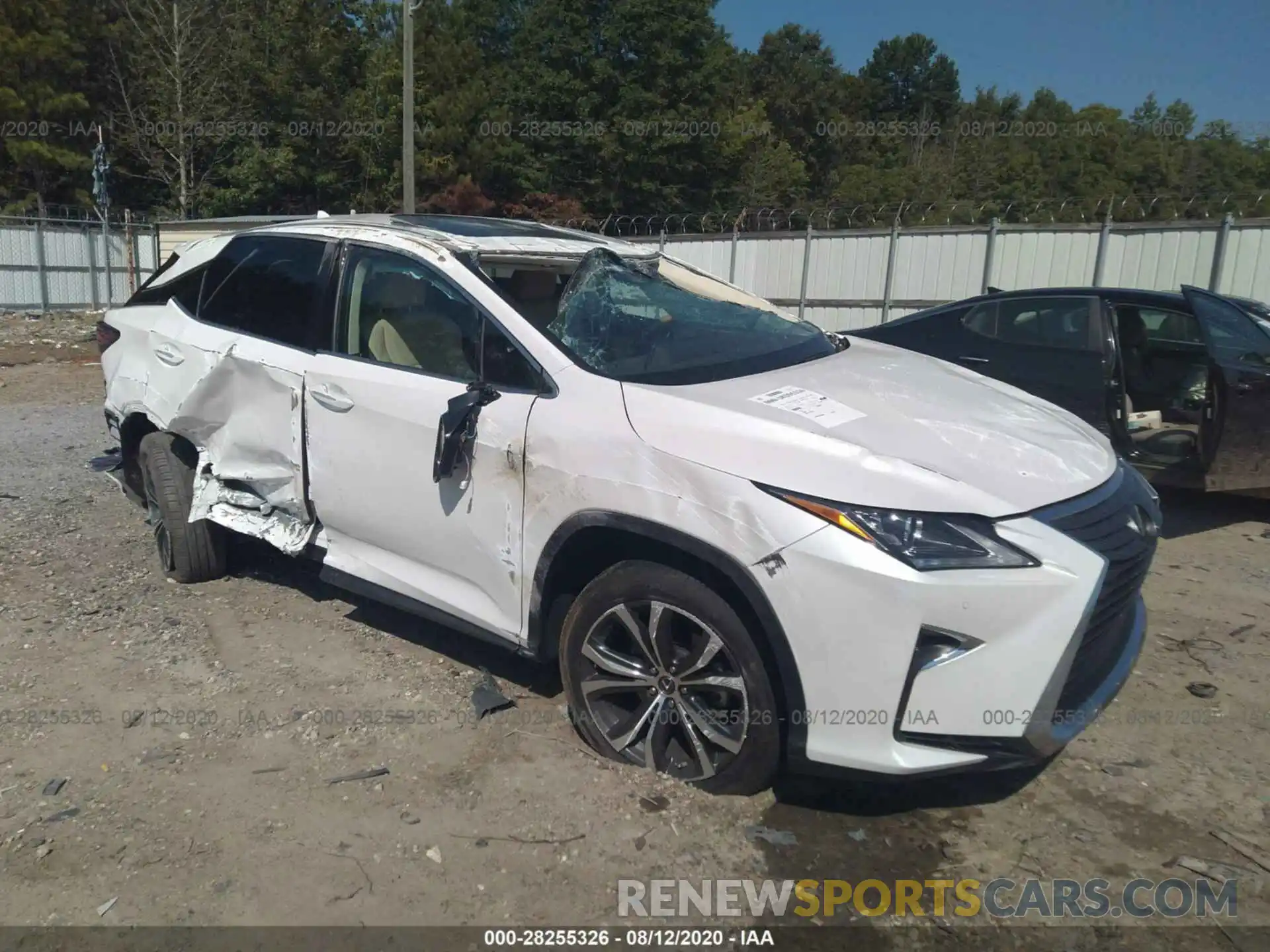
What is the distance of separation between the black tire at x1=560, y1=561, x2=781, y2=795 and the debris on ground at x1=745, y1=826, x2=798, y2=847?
0.11 meters

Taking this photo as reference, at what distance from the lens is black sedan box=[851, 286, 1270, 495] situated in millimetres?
5605

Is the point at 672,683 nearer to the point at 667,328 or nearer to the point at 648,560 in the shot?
the point at 648,560

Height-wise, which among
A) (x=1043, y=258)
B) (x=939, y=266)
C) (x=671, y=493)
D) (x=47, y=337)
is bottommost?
(x=47, y=337)

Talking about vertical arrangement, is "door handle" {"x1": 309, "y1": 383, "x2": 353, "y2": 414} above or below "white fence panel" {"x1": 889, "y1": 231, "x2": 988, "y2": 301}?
below

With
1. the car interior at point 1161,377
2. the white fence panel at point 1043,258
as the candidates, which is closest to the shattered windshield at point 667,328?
the car interior at point 1161,377

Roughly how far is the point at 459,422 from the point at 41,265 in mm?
22932

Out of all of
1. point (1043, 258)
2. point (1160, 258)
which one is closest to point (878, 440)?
point (1160, 258)

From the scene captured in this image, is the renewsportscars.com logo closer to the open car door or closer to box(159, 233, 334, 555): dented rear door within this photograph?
box(159, 233, 334, 555): dented rear door

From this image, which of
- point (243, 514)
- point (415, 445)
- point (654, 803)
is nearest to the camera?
point (654, 803)

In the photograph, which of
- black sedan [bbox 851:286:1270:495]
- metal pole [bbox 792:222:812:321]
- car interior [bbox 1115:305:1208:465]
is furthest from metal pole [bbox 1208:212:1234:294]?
black sedan [bbox 851:286:1270:495]

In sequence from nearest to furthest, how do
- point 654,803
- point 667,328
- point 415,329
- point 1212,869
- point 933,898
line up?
point 933,898, point 1212,869, point 654,803, point 667,328, point 415,329

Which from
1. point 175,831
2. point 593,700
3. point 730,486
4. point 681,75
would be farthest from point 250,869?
point 681,75

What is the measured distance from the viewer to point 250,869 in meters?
2.74

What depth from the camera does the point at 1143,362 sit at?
22.4 feet
